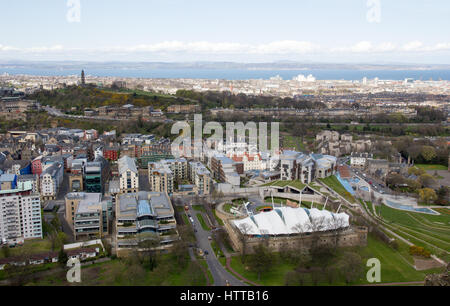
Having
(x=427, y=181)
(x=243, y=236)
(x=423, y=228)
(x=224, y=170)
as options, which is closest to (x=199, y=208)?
(x=224, y=170)

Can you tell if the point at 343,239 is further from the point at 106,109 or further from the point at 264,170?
the point at 106,109

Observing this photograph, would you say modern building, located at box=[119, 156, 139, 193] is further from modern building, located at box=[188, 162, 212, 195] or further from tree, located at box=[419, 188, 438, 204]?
tree, located at box=[419, 188, 438, 204]

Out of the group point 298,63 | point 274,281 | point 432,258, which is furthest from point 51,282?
point 298,63

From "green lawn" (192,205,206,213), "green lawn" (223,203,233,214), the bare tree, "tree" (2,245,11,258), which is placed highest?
the bare tree

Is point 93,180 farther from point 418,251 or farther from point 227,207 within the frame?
point 418,251

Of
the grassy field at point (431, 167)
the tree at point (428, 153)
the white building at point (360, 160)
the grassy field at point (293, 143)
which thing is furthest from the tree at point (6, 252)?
the tree at point (428, 153)

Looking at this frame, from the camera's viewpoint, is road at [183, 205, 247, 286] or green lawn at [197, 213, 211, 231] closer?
road at [183, 205, 247, 286]

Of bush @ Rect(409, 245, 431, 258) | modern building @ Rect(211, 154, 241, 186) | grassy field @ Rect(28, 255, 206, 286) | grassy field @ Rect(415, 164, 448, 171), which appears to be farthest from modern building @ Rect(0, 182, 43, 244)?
grassy field @ Rect(415, 164, 448, 171)
